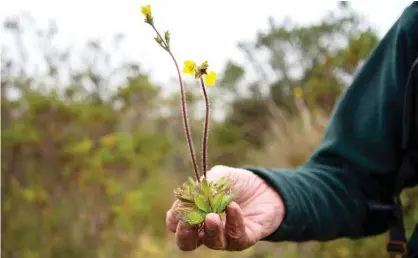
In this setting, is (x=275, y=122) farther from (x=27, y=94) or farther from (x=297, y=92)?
(x=27, y=94)

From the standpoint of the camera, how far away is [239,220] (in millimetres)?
829

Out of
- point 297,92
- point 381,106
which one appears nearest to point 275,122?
point 297,92

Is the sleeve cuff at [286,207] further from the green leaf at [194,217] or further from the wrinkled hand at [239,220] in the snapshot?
the green leaf at [194,217]

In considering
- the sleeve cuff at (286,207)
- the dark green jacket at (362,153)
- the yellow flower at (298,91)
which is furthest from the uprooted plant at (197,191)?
the yellow flower at (298,91)

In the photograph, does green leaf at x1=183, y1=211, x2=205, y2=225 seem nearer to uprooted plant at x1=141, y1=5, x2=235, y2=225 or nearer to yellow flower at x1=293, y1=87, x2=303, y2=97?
uprooted plant at x1=141, y1=5, x2=235, y2=225

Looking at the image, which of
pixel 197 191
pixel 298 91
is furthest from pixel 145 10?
pixel 298 91

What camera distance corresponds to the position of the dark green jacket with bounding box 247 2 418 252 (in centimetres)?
123

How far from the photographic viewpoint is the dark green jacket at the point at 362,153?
123 cm

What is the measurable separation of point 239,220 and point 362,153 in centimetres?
57

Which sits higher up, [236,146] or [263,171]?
[263,171]

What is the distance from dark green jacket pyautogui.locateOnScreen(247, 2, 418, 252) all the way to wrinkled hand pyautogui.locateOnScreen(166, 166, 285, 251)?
11 centimetres

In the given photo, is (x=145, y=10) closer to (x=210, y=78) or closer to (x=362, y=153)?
(x=210, y=78)

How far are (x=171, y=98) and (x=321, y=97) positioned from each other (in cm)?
110

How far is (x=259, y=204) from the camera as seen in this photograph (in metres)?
1.06
